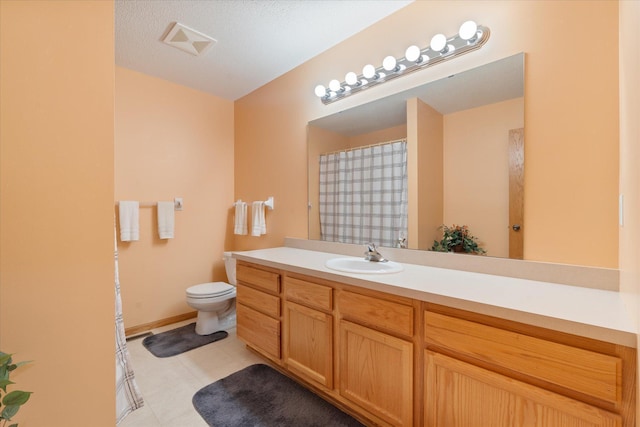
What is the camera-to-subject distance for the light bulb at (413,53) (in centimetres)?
173

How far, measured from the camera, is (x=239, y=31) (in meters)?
2.07

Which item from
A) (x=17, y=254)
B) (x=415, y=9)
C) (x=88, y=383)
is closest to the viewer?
(x=17, y=254)

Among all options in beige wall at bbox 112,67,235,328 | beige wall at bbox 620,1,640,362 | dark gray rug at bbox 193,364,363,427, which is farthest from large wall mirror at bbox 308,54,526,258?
beige wall at bbox 112,67,235,328

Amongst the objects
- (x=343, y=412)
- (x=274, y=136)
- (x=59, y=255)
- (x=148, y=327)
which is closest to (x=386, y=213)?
(x=343, y=412)

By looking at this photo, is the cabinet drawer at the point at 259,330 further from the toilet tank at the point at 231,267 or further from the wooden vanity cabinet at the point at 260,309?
the toilet tank at the point at 231,267

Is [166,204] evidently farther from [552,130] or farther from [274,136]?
[552,130]

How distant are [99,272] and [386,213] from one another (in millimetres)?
1603

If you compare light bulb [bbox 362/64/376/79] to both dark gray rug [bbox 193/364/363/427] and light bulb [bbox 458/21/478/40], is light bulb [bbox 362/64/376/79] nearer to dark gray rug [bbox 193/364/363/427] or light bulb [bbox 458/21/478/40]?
light bulb [bbox 458/21/478/40]

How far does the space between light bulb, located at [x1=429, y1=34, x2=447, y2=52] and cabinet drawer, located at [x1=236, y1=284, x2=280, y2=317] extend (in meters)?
1.83

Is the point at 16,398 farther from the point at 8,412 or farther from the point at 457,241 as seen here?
the point at 457,241

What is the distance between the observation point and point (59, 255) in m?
0.85

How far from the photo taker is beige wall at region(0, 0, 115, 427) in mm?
784

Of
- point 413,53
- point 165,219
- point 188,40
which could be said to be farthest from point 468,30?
point 165,219

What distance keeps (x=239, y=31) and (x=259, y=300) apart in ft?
6.47
